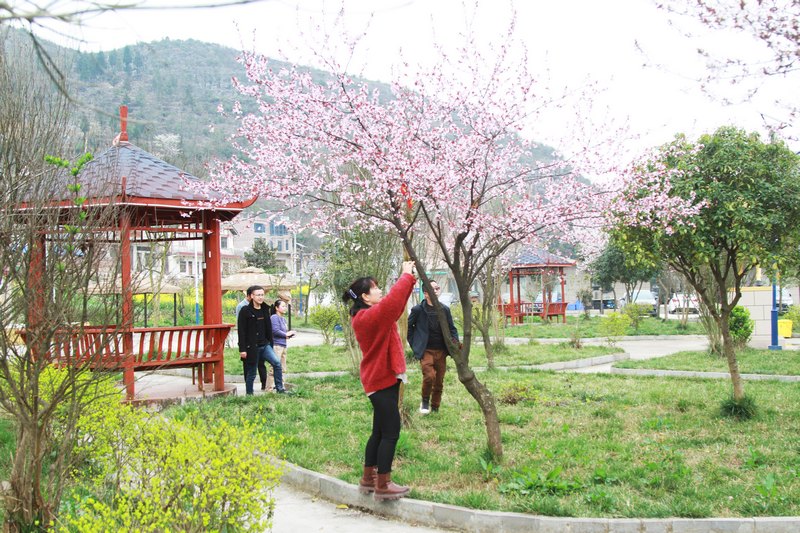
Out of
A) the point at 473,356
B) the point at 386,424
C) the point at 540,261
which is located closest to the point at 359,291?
the point at 386,424

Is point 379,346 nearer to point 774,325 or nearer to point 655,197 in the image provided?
point 655,197

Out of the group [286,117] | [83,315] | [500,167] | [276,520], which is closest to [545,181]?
[500,167]

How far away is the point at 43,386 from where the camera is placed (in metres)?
6.82

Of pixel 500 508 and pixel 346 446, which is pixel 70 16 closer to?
pixel 500 508

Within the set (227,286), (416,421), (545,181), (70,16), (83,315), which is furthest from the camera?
(227,286)

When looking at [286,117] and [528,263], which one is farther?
[528,263]

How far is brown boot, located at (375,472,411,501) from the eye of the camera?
5.71m

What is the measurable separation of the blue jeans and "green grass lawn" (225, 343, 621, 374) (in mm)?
3862

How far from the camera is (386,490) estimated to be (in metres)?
5.73

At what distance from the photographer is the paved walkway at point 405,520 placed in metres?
4.96

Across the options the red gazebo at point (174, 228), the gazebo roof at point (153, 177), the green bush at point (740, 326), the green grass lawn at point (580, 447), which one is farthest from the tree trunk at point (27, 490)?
the green bush at point (740, 326)

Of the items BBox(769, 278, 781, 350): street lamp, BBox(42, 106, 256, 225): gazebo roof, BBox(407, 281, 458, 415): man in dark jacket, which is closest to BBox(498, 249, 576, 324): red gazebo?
BBox(769, 278, 781, 350): street lamp

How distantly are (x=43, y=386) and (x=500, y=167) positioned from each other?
501 centimetres

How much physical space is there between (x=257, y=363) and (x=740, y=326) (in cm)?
1243
